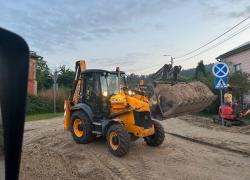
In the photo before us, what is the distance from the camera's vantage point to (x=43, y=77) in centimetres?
4688

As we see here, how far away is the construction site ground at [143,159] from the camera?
6848mm

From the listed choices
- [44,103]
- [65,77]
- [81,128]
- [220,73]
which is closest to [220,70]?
[220,73]

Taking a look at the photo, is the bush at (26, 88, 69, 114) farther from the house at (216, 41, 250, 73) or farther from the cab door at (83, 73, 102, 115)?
the cab door at (83, 73, 102, 115)

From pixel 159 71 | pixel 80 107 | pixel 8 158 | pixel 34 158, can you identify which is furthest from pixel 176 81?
pixel 8 158

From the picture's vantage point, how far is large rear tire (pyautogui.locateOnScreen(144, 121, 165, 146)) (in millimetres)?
10102

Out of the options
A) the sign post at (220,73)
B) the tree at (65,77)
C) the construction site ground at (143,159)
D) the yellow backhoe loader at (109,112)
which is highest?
the tree at (65,77)

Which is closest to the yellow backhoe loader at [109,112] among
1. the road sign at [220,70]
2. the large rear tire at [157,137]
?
the large rear tire at [157,137]

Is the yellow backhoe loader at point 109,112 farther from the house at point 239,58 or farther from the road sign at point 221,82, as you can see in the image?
the house at point 239,58

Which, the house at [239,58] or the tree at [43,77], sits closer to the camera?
the house at [239,58]

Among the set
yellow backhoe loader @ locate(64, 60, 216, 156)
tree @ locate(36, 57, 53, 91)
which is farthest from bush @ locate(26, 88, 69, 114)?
yellow backhoe loader @ locate(64, 60, 216, 156)

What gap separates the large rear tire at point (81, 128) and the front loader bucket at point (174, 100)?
219cm

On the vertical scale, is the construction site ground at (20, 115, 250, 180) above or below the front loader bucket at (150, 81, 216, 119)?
below

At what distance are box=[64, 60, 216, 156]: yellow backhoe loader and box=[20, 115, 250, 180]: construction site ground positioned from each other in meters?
0.37

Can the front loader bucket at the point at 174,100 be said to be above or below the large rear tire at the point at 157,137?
above
